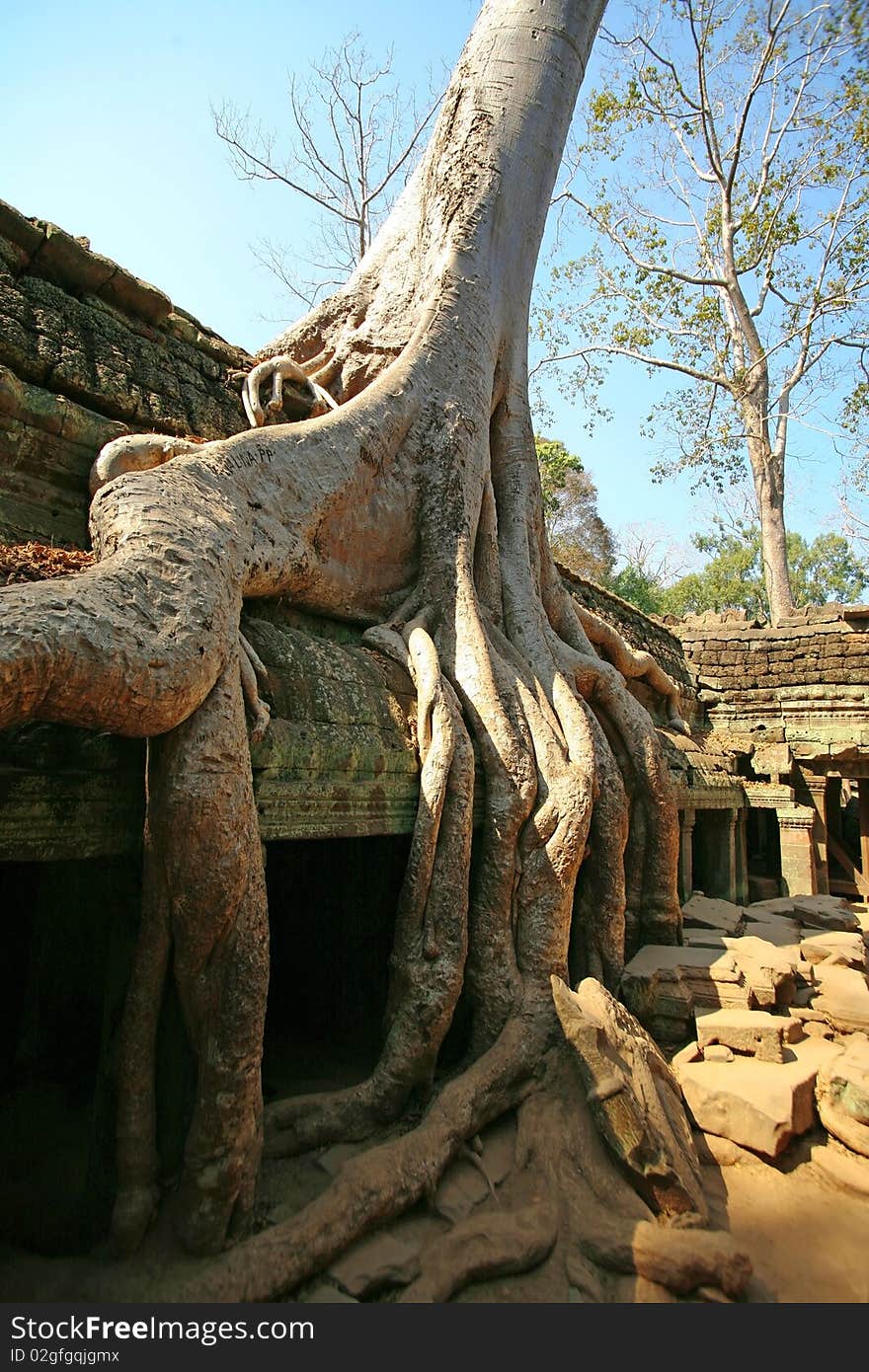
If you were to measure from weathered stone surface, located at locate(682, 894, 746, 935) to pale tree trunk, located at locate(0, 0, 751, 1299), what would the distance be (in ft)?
2.57

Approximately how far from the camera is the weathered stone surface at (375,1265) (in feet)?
6.08

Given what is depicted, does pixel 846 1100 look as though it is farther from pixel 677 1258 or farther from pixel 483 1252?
pixel 483 1252

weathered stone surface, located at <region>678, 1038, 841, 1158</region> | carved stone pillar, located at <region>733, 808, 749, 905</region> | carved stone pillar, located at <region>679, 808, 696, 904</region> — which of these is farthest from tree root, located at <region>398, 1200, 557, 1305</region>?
carved stone pillar, located at <region>733, 808, 749, 905</region>

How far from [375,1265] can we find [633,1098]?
0.96 m

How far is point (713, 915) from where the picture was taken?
4.85 meters

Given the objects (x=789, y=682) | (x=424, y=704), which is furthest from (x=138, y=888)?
(x=789, y=682)

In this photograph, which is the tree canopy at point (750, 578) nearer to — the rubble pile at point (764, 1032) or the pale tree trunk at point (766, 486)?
the pale tree trunk at point (766, 486)

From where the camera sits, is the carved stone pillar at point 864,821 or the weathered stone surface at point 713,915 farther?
the carved stone pillar at point 864,821

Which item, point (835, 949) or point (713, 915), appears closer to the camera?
point (835, 949)

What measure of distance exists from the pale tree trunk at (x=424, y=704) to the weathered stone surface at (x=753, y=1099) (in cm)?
23

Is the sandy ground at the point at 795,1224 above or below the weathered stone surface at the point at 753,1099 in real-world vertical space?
below

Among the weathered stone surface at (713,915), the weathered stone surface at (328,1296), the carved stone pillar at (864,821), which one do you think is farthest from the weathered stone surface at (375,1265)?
the carved stone pillar at (864,821)

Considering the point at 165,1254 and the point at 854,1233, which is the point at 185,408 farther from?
the point at 854,1233

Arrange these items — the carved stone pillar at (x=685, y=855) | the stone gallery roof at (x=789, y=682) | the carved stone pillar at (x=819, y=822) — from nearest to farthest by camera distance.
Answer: the carved stone pillar at (x=685, y=855) < the carved stone pillar at (x=819, y=822) < the stone gallery roof at (x=789, y=682)
